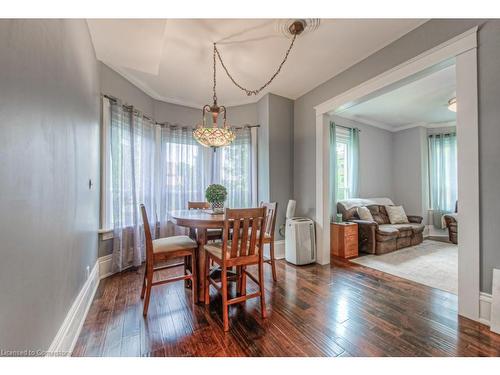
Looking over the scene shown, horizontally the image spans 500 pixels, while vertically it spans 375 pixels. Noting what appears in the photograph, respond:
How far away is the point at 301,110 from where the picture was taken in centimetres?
348

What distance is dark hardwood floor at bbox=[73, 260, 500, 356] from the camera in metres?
1.38

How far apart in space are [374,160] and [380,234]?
7.34 feet

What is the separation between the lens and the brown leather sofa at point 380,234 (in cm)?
350

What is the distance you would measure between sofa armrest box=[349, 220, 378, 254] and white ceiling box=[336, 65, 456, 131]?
6.50 feet

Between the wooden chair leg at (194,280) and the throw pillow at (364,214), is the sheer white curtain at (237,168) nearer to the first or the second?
the wooden chair leg at (194,280)

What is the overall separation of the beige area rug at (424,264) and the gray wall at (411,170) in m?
1.26

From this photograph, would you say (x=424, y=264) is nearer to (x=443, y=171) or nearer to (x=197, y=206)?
(x=443, y=171)

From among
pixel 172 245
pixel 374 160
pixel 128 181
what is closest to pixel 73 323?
pixel 172 245

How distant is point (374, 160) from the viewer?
4988 millimetres

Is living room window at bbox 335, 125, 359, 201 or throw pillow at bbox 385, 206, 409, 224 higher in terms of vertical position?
living room window at bbox 335, 125, 359, 201

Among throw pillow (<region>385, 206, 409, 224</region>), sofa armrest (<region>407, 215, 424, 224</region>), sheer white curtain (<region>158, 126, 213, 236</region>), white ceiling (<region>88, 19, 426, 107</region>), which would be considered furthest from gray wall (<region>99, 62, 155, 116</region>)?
sofa armrest (<region>407, 215, 424, 224</region>)

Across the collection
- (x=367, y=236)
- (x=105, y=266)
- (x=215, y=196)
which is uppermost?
(x=215, y=196)

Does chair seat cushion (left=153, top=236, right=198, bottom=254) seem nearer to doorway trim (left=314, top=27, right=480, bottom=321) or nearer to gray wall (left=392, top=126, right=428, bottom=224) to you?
doorway trim (left=314, top=27, right=480, bottom=321)
